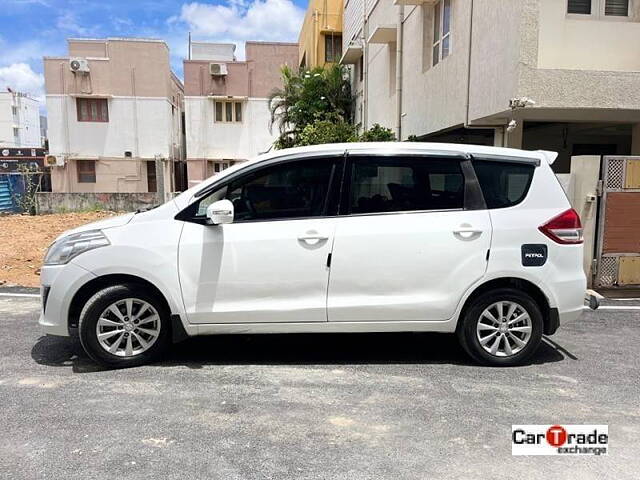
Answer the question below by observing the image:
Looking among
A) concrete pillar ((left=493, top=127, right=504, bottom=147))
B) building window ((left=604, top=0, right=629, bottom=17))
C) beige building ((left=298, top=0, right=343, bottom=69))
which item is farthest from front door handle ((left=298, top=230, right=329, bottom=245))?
beige building ((left=298, top=0, right=343, bottom=69))

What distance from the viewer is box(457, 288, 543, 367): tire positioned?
15.4 feet

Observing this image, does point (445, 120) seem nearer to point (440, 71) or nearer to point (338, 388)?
point (440, 71)

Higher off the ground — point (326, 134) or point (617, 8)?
point (617, 8)

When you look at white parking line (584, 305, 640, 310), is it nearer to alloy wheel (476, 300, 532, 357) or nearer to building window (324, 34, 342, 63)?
alloy wheel (476, 300, 532, 357)

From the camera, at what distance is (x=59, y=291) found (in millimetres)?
4500

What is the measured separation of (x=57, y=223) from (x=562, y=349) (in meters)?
16.7

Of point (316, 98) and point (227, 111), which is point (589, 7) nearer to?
point (316, 98)

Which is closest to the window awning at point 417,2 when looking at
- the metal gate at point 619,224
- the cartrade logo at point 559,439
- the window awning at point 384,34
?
the window awning at point 384,34

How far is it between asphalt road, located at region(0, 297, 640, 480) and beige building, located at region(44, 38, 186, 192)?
26255 mm

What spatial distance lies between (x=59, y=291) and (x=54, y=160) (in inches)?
1112

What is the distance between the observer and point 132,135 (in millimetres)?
30312

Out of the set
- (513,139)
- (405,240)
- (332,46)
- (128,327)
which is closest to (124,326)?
(128,327)

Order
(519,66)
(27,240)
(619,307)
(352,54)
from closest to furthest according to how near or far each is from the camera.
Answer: (619,307), (519,66), (27,240), (352,54)

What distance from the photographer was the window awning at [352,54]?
760 inches
